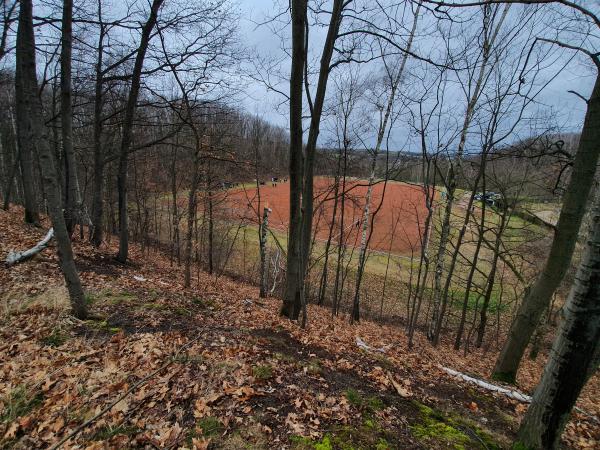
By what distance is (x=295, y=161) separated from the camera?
19.9ft

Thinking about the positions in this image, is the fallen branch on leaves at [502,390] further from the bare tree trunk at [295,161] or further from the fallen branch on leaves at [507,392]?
the bare tree trunk at [295,161]

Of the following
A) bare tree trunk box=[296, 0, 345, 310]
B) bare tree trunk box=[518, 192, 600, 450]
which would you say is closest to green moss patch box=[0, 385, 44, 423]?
bare tree trunk box=[296, 0, 345, 310]

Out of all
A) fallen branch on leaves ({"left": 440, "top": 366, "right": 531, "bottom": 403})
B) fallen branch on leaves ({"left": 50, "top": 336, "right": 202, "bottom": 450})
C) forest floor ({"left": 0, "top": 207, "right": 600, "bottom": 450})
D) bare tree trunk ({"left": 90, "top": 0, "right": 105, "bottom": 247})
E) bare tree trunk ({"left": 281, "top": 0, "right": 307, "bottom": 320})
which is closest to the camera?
fallen branch on leaves ({"left": 50, "top": 336, "right": 202, "bottom": 450})

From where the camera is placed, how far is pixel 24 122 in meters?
9.16

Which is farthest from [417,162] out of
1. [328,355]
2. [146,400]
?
[146,400]

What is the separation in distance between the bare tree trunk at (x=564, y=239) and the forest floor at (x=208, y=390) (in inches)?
55.2

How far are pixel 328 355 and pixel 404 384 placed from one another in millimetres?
1157

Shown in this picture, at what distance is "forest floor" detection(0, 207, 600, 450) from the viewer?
2.70 metres

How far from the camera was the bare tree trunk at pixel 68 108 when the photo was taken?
5604 millimetres

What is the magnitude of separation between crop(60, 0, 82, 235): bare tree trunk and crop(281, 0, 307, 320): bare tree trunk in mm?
3845

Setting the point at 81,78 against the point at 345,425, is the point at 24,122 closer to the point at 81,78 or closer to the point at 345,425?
the point at 81,78

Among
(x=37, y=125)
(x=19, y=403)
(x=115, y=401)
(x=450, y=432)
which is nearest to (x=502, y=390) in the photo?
(x=450, y=432)

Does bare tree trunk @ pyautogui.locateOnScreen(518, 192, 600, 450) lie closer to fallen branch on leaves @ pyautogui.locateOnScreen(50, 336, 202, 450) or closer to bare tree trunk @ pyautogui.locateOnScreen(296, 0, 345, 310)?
fallen branch on leaves @ pyautogui.locateOnScreen(50, 336, 202, 450)

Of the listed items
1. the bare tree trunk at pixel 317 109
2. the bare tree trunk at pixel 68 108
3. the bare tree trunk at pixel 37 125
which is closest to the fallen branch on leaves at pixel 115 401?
the bare tree trunk at pixel 37 125
